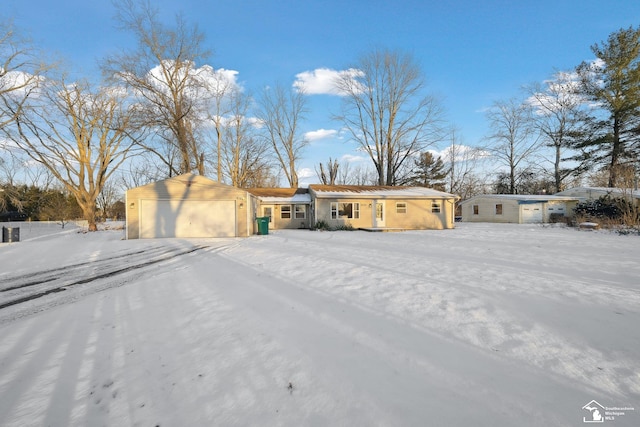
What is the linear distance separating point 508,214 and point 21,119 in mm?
38902

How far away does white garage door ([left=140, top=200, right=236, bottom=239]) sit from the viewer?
1409cm

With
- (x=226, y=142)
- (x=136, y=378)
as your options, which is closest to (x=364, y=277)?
(x=136, y=378)

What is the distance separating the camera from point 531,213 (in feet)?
85.9

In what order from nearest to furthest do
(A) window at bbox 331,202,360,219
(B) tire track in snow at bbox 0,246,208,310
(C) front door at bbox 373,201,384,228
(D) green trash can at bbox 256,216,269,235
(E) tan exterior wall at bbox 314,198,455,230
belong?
(B) tire track in snow at bbox 0,246,208,310 < (D) green trash can at bbox 256,216,269,235 < (E) tan exterior wall at bbox 314,198,455,230 < (A) window at bbox 331,202,360,219 < (C) front door at bbox 373,201,384,228

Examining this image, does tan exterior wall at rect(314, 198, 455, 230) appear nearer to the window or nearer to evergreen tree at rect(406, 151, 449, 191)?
the window

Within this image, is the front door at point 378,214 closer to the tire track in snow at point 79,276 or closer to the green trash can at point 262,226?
the green trash can at point 262,226

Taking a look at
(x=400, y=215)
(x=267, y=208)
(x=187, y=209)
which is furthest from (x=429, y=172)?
(x=187, y=209)

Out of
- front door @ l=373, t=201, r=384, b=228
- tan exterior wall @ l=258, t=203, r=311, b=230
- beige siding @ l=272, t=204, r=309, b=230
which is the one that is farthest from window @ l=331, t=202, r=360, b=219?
beige siding @ l=272, t=204, r=309, b=230

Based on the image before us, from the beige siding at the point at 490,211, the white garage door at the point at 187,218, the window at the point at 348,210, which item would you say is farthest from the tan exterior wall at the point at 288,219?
the beige siding at the point at 490,211

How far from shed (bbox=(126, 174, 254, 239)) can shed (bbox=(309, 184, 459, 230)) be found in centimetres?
591

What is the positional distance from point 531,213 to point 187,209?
93.7 ft

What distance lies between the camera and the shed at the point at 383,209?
62.8 feet

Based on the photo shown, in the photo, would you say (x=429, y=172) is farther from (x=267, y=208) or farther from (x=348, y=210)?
(x=267, y=208)

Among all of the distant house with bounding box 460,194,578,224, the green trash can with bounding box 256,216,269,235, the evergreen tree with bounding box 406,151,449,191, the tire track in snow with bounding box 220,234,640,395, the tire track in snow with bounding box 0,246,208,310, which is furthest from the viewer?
the evergreen tree with bounding box 406,151,449,191
